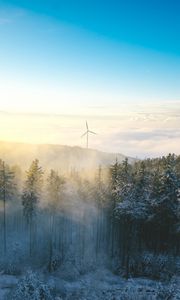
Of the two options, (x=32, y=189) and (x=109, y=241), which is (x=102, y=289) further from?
(x=109, y=241)

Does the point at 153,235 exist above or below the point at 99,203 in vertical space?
below

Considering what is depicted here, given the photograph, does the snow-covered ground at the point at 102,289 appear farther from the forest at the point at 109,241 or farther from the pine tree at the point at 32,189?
the pine tree at the point at 32,189

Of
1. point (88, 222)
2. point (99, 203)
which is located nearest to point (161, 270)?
point (99, 203)

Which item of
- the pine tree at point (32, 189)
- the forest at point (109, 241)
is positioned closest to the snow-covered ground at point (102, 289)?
the forest at point (109, 241)

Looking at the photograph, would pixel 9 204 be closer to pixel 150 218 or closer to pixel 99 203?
pixel 99 203

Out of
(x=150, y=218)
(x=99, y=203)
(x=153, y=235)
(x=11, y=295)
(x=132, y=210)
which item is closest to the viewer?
(x=11, y=295)
